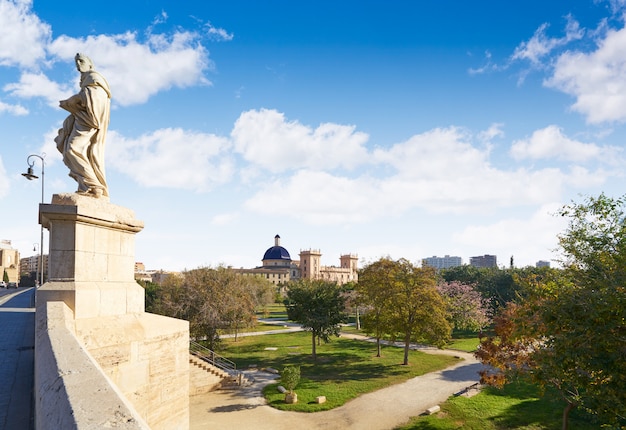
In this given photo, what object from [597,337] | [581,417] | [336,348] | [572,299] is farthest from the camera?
[336,348]

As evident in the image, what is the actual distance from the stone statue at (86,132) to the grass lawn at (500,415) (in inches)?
560

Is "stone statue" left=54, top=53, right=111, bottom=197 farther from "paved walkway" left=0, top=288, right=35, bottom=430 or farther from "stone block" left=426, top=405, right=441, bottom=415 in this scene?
"stone block" left=426, top=405, right=441, bottom=415

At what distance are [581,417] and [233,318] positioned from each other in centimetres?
1919

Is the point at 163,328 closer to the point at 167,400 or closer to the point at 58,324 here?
the point at 167,400

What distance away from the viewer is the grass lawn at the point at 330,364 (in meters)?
19.0

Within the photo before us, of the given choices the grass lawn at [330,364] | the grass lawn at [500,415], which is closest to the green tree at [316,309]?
the grass lawn at [330,364]

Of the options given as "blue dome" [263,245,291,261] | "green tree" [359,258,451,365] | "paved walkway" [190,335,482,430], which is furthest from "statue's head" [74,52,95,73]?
"blue dome" [263,245,291,261]

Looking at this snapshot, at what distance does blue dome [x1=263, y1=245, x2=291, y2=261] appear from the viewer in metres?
124

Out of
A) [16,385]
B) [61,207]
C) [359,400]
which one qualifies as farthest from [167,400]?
[359,400]

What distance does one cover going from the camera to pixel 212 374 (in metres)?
20.1

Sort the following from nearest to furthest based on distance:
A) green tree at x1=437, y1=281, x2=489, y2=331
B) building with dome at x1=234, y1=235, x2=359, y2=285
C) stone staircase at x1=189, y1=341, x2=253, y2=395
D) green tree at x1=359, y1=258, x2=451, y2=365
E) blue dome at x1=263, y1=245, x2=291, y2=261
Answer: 1. stone staircase at x1=189, y1=341, x2=253, y2=395
2. green tree at x1=359, y1=258, x2=451, y2=365
3. green tree at x1=437, y1=281, x2=489, y2=331
4. building with dome at x1=234, y1=235, x2=359, y2=285
5. blue dome at x1=263, y1=245, x2=291, y2=261

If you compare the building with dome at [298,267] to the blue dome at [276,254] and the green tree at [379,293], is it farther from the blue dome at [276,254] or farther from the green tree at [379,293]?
the green tree at [379,293]

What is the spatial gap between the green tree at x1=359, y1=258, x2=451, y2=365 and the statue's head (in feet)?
71.3

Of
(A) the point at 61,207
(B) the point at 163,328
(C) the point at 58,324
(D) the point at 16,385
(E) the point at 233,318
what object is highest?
(A) the point at 61,207
